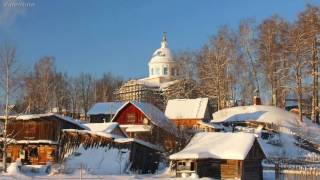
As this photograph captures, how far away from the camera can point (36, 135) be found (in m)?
47.2

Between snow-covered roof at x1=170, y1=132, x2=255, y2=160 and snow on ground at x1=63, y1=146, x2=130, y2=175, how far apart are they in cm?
494

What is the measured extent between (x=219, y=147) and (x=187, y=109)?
28589 mm

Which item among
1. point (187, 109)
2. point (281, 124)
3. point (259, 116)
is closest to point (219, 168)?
point (281, 124)

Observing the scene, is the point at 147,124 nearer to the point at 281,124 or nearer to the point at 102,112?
the point at 281,124

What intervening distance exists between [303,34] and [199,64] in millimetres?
17113

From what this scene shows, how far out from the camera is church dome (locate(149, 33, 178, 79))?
116 m

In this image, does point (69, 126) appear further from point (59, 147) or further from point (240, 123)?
point (240, 123)

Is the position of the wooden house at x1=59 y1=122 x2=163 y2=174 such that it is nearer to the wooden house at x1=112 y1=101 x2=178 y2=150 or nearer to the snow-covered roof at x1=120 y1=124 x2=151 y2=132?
the wooden house at x1=112 y1=101 x2=178 y2=150

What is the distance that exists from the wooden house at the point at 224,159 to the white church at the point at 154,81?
68.2 m

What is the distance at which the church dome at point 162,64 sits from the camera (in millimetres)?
116312

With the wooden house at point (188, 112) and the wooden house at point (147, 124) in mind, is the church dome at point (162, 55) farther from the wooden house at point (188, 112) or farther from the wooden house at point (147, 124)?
the wooden house at point (147, 124)

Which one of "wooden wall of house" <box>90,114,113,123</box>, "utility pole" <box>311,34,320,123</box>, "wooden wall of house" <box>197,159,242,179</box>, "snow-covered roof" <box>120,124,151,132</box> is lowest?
"wooden wall of house" <box>197,159,242,179</box>

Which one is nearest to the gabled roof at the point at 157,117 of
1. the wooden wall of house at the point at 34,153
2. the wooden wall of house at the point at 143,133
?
the wooden wall of house at the point at 143,133

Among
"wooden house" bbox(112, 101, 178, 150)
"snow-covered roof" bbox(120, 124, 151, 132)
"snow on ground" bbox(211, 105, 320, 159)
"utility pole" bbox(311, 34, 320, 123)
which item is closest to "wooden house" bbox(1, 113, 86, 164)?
"wooden house" bbox(112, 101, 178, 150)
